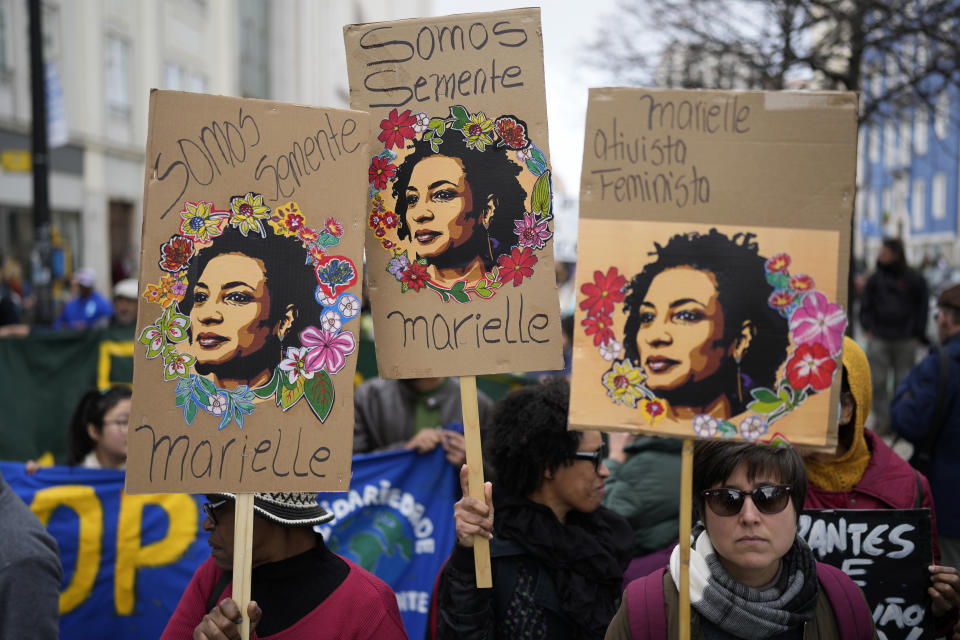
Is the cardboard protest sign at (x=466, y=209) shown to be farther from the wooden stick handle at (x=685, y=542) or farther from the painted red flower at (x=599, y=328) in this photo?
the wooden stick handle at (x=685, y=542)

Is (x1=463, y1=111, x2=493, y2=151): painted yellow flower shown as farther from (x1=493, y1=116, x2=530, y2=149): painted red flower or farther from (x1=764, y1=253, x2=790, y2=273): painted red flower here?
(x1=764, y1=253, x2=790, y2=273): painted red flower

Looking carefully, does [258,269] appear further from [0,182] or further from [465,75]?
[0,182]

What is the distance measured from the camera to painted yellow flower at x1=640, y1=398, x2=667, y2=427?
2225 millimetres

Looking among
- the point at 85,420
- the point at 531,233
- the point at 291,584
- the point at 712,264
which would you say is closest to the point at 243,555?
the point at 291,584

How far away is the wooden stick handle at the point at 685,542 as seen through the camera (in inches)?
83.1

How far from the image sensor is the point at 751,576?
2238mm

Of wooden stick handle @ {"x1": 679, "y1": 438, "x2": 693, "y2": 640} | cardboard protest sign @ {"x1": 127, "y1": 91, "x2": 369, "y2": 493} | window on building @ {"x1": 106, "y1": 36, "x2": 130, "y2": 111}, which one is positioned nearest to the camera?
wooden stick handle @ {"x1": 679, "y1": 438, "x2": 693, "y2": 640}

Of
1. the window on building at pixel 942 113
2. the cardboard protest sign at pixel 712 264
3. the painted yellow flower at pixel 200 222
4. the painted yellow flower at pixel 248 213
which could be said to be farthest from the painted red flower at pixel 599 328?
the window on building at pixel 942 113

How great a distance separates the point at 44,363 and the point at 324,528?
4.65m

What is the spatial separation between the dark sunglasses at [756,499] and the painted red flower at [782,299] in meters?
0.45

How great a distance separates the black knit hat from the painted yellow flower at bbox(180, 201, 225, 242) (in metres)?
0.69

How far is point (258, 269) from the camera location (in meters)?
2.41

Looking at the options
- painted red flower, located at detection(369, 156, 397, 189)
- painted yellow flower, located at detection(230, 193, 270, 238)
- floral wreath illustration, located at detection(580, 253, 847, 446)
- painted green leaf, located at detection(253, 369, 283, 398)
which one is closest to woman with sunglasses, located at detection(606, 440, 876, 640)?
floral wreath illustration, located at detection(580, 253, 847, 446)

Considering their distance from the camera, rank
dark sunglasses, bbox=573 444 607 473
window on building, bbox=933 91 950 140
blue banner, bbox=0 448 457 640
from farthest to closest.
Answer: window on building, bbox=933 91 950 140 → blue banner, bbox=0 448 457 640 → dark sunglasses, bbox=573 444 607 473
